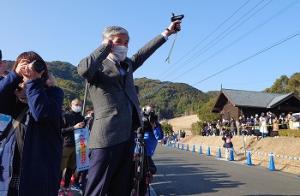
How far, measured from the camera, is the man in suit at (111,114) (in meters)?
3.97

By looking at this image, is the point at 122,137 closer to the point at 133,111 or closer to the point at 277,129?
the point at 133,111

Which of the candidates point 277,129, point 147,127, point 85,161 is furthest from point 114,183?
point 277,129

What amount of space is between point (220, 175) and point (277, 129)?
19376 millimetres

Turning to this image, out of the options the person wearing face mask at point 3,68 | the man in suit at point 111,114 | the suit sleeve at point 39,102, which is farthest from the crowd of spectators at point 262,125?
the suit sleeve at point 39,102

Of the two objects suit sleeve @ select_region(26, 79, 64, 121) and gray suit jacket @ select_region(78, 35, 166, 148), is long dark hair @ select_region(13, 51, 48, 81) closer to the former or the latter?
suit sleeve @ select_region(26, 79, 64, 121)

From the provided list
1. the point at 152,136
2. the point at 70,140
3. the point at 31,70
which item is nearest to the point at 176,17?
the point at 31,70

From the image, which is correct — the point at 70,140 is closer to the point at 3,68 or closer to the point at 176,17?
the point at 3,68

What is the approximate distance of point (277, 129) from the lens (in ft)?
A: 103

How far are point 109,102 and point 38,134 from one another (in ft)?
2.90

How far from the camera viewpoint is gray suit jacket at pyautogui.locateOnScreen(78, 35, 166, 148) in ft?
13.1

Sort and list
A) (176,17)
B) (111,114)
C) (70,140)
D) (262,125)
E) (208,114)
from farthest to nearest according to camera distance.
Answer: (208,114)
(262,125)
(70,140)
(176,17)
(111,114)

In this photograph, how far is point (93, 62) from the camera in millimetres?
Result: 3795

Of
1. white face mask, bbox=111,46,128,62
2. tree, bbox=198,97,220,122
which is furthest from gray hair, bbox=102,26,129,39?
tree, bbox=198,97,220,122

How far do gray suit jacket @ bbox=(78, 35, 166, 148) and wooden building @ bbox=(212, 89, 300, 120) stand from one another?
40709 mm
